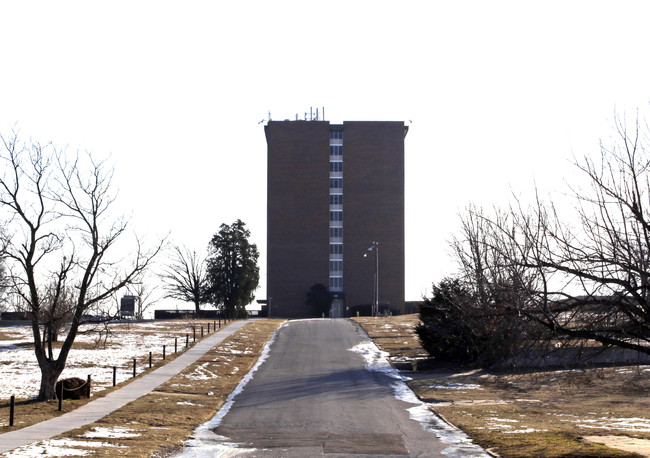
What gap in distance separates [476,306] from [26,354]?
33544mm

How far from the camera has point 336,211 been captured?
334 feet

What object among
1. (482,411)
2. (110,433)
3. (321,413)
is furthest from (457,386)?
(110,433)

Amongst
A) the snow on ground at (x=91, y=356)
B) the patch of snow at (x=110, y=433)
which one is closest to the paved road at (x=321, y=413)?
the patch of snow at (x=110, y=433)

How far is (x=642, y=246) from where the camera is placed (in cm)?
1220

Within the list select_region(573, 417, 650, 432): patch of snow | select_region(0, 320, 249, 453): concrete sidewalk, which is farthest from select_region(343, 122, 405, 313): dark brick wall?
select_region(573, 417, 650, 432): patch of snow

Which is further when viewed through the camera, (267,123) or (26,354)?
(267,123)

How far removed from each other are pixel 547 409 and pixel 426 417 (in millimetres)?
5174

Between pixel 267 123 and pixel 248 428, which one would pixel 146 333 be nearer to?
pixel 248 428

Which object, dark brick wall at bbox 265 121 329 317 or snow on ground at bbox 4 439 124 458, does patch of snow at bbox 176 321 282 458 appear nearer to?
snow on ground at bbox 4 439 124 458

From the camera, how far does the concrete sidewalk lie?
16.9 m

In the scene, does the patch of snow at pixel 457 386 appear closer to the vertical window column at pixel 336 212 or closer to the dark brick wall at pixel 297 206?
the dark brick wall at pixel 297 206

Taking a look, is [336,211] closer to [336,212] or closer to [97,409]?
[336,212]

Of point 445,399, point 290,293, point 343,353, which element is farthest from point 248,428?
point 290,293

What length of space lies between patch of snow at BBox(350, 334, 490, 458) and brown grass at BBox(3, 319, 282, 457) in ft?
21.2
